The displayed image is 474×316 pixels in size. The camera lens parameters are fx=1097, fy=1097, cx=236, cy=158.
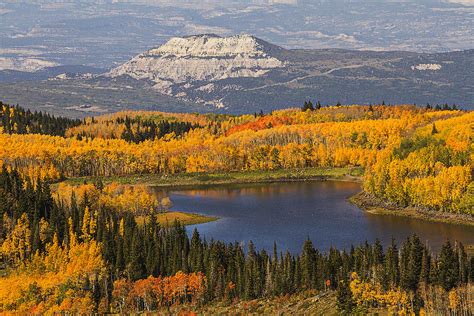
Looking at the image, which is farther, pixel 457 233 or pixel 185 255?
pixel 457 233

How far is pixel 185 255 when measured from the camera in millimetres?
158500

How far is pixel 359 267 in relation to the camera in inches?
5758

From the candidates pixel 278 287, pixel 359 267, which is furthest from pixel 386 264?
pixel 278 287

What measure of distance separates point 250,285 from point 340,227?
189ft

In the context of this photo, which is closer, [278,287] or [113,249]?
[278,287]

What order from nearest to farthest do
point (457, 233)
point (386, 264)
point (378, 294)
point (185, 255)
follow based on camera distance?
point (378, 294) → point (386, 264) → point (185, 255) → point (457, 233)

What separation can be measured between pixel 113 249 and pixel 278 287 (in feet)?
104

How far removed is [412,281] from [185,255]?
37.3m

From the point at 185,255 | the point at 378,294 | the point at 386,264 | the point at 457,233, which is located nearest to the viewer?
the point at 378,294

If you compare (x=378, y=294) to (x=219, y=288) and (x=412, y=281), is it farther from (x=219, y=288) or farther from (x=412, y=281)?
(x=219, y=288)

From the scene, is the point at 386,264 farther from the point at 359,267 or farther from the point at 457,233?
the point at 457,233

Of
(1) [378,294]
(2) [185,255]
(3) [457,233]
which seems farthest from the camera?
(3) [457,233]

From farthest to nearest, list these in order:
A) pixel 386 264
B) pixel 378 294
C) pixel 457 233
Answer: pixel 457 233 → pixel 386 264 → pixel 378 294

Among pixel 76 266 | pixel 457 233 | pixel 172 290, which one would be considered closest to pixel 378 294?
pixel 172 290
